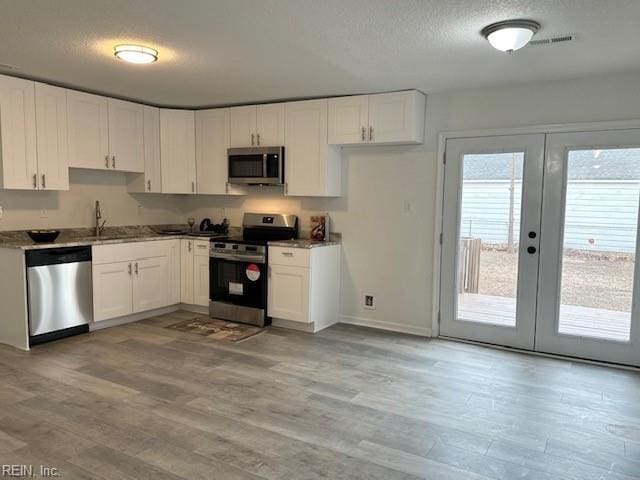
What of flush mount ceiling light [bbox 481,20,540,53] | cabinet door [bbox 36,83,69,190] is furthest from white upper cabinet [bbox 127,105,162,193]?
flush mount ceiling light [bbox 481,20,540,53]

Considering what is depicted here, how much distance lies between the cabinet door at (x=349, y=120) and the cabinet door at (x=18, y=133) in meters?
2.71

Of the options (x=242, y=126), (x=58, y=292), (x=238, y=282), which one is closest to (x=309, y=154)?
(x=242, y=126)

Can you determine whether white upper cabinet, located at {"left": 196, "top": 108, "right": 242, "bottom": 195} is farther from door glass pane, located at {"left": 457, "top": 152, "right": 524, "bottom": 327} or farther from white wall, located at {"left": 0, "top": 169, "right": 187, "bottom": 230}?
door glass pane, located at {"left": 457, "top": 152, "right": 524, "bottom": 327}

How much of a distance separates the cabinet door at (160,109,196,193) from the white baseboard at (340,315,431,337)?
2.36 metres

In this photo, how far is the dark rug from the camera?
4.52 metres

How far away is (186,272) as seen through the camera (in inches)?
213

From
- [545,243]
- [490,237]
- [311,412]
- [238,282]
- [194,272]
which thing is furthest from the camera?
[194,272]

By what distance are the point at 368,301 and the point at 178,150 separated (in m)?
2.78

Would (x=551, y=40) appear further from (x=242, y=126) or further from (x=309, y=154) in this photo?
(x=242, y=126)

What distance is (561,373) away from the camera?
12.1 ft

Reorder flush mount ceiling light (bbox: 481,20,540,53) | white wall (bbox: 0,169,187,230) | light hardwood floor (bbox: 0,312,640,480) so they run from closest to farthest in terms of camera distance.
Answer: light hardwood floor (bbox: 0,312,640,480)
flush mount ceiling light (bbox: 481,20,540,53)
white wall (bbox: 0,169,187,230)

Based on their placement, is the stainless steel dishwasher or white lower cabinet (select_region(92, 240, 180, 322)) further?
white lower cabinet (select_region(92, 240, 180, 322))

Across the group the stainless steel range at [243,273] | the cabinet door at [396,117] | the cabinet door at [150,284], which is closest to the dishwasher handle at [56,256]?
the cabinet door at [150,284]

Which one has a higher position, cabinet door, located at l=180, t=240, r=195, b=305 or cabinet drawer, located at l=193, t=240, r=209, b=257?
cabinet drawer, located at l=193, t=240, r=209, b=257
